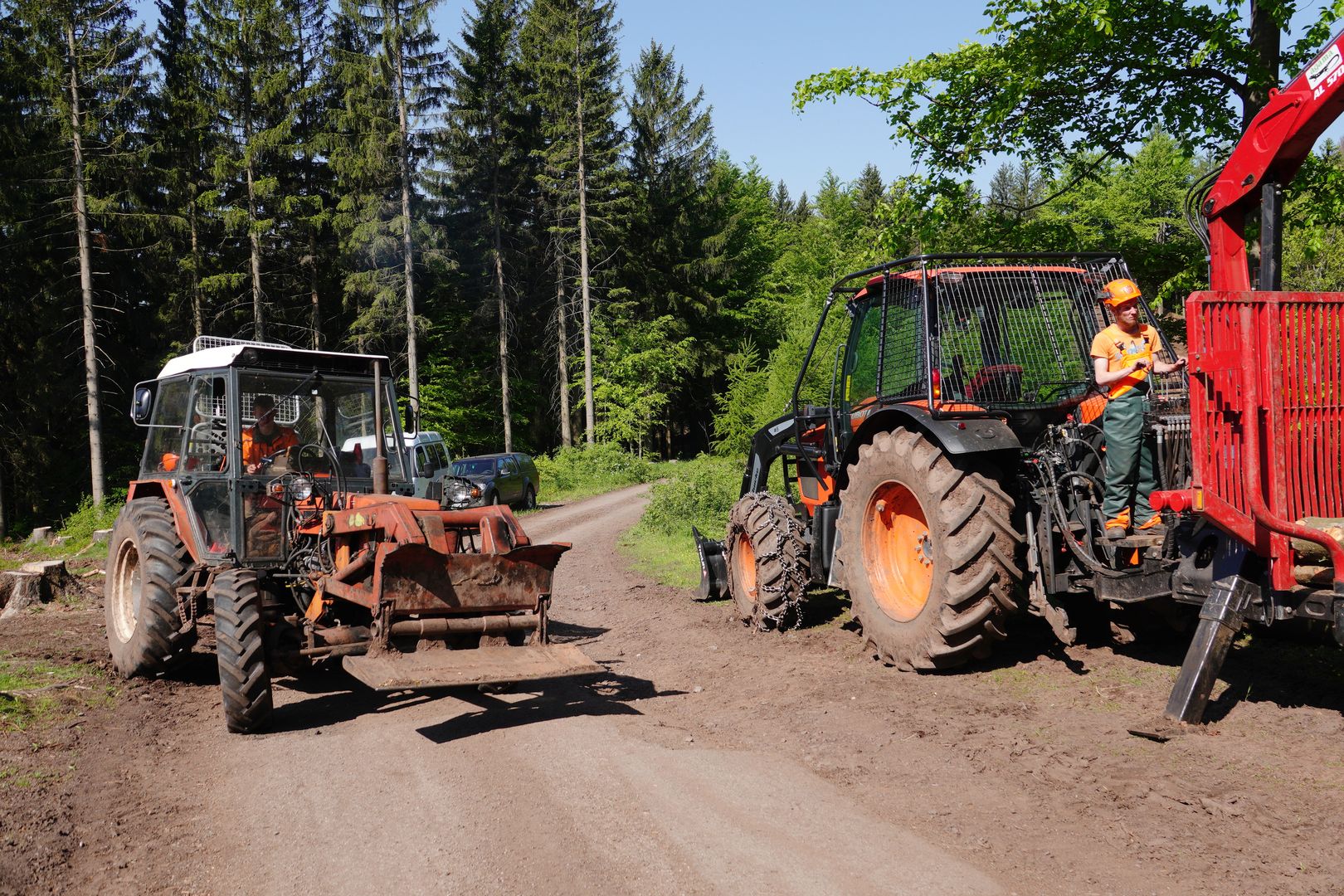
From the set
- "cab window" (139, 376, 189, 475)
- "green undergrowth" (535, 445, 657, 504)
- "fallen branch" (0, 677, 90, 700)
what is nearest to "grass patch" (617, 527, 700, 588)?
"cab window" (139, 376, 189, 475)

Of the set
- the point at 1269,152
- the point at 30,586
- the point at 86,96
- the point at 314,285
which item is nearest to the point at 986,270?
the point at 1269,152

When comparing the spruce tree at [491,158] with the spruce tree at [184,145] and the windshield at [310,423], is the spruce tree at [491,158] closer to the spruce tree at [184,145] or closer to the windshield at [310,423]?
the spruce tree at [184,145]

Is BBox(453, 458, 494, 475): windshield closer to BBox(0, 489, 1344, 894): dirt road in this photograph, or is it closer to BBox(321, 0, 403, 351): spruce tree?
BBox(321, 0, 403, 351): spruce tree

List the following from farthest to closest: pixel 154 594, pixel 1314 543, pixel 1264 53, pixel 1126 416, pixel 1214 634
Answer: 1. pixel 1264 53
2. pixel 154 594
3. pixel 1126 416
4. pixel 1214 634
5. pixel 1314 543

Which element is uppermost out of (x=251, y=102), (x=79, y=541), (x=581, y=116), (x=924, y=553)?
(x=581, y=116)

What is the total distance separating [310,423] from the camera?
7754 millimetres

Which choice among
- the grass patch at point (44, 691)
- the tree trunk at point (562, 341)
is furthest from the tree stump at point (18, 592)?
the tree trunk at point (562, 341)

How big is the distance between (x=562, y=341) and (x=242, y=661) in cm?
3546

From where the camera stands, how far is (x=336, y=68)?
31.2m

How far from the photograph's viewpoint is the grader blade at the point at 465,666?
18.6ft

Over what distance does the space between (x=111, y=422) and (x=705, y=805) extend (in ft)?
105

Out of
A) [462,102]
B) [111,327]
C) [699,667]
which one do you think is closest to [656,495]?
[699,667]

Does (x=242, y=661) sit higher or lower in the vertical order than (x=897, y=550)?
lower

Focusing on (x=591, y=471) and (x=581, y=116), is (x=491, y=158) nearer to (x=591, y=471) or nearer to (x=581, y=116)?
(x=581, y=116)
